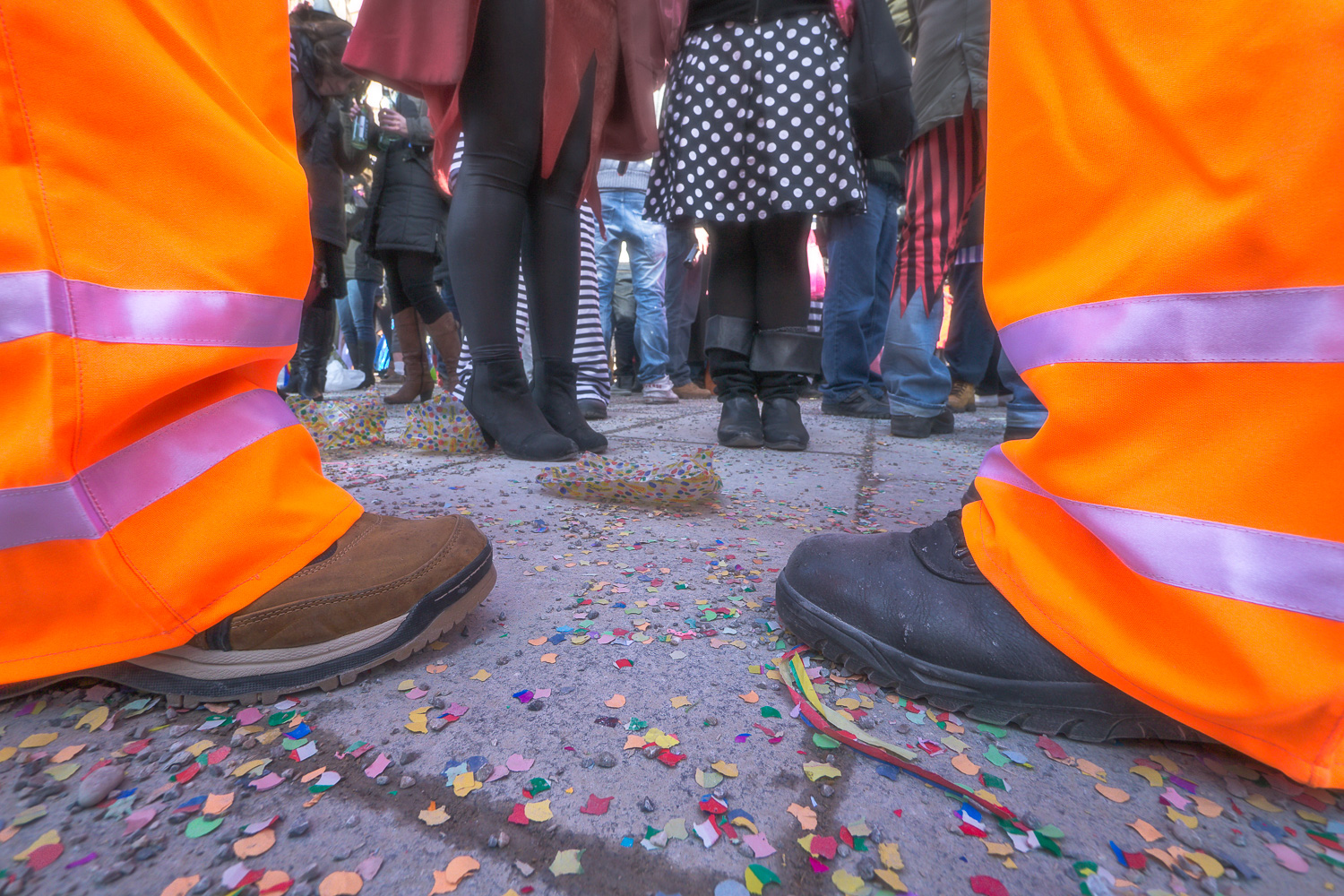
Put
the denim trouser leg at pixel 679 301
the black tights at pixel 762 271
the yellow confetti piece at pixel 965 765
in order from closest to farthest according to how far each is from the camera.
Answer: the yellow confetti piece at pixel 965 765 → the black tights at pixel 762 271 → the denim trouser leg at pixel 679 301

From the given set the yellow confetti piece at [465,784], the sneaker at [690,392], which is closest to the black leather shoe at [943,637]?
the yellow confetti piece at [465,784]

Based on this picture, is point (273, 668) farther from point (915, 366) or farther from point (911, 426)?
point (915, 366)

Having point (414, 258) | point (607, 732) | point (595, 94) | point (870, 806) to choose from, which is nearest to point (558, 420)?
point (595, 94)

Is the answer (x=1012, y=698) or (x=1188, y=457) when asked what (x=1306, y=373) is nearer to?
(x=1188, y=457)

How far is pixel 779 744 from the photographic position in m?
0.49

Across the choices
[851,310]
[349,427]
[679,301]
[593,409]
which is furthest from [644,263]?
[349,427]

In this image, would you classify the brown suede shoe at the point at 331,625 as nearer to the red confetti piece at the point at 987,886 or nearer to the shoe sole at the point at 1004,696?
the shoe sole at the point at 1004,696

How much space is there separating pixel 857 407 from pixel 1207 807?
2679 millimetres

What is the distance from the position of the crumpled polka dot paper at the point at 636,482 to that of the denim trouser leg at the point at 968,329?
196cm

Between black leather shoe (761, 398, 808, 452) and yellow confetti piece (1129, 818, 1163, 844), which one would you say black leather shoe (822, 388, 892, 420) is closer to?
black leather shoe (761, 398, 808, 452)

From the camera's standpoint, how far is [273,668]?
53cm

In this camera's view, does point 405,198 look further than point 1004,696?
Yes

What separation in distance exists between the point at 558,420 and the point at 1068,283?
141 cm

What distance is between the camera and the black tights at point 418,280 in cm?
294
